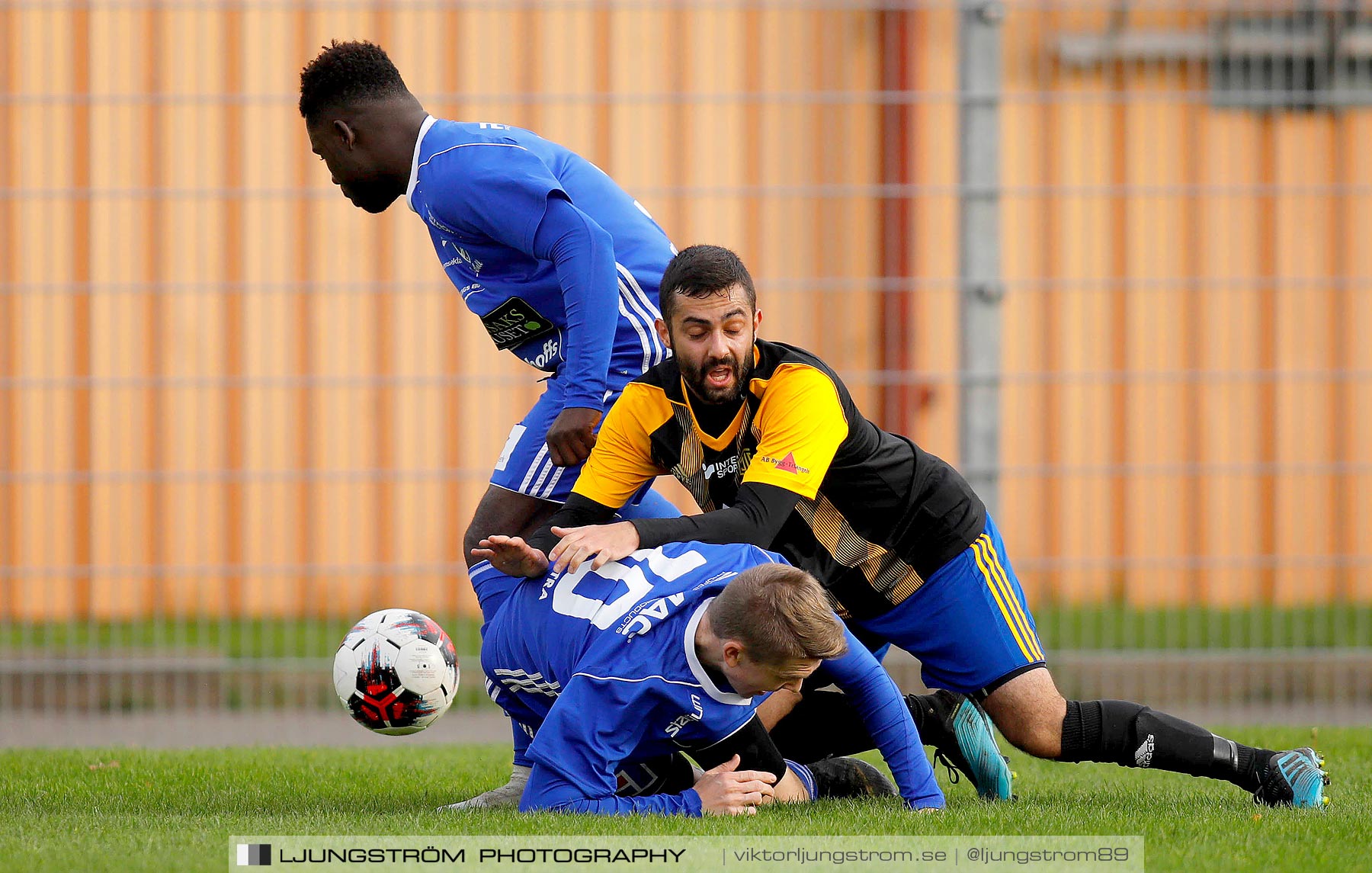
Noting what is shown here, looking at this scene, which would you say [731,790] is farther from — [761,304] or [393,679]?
[761,304]

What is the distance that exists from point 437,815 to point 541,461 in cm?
104

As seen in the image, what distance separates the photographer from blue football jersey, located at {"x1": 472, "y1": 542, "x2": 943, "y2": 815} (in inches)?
140

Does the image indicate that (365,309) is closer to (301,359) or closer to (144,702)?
(301,359)

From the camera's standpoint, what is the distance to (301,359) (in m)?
7.32

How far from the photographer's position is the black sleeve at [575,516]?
3.98 m

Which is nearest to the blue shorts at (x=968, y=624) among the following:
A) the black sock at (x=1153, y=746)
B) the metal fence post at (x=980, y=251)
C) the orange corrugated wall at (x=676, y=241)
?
the black sock at (x=1153, y=746)

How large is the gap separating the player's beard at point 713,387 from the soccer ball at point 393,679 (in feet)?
3.40

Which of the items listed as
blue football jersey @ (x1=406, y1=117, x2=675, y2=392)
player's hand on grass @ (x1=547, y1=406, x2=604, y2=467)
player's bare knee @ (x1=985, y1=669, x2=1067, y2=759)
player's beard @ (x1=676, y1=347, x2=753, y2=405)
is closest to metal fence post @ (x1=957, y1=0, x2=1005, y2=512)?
blue football jersey @ (x1=406, y1=117, x2=675, y2=392)

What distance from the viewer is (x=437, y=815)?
12.1ft

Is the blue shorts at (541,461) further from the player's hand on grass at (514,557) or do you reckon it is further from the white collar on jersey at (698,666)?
the white collar on jersey at (698,666)

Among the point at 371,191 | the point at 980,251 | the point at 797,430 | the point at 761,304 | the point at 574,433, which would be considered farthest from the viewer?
the point at 761,304

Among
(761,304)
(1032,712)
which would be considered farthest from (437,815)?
(761,304)

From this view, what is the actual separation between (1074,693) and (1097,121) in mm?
2442

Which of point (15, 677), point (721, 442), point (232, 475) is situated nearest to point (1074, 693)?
point (721, 442)
